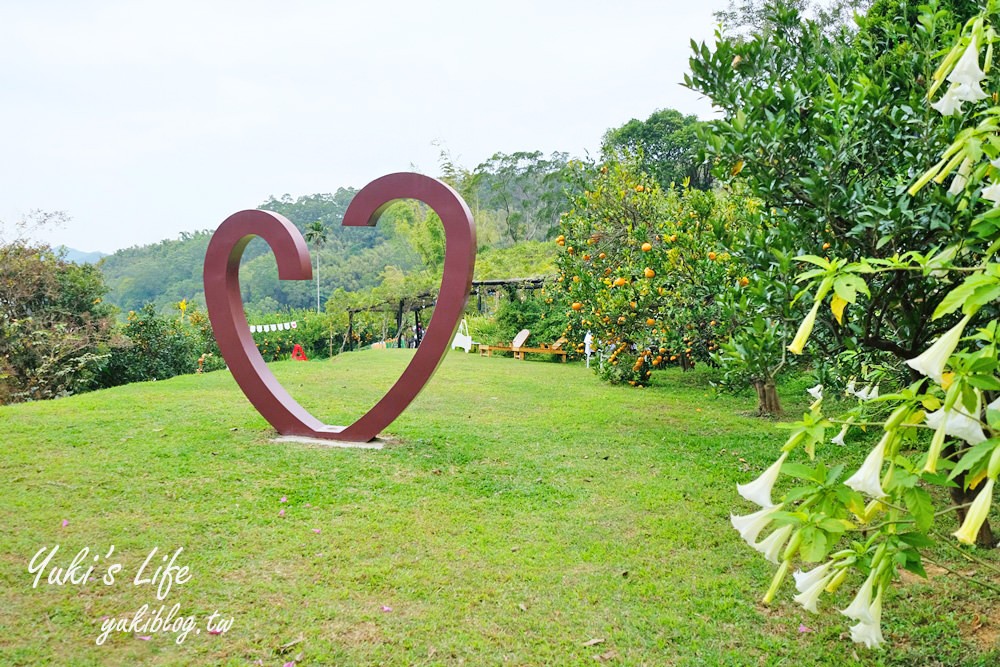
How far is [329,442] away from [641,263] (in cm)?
417

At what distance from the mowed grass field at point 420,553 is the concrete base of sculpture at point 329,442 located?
0.18m

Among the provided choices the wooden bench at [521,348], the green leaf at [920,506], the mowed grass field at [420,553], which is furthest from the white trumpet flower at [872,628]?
the wooden bench at [521,348]

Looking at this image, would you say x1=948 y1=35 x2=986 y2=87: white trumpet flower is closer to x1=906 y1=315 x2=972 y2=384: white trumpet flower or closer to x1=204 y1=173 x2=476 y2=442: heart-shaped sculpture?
x1=906 y1=315 x2=972 y2=384: white trumpet flower

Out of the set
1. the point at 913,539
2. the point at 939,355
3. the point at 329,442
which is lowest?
the point at 329,442

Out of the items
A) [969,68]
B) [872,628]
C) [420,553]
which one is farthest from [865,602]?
[420,553]

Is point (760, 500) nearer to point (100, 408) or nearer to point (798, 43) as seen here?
point (798, 43)

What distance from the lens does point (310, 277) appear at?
6434 mm

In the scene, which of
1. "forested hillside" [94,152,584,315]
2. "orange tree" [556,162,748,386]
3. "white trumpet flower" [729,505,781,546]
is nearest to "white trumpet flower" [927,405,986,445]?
"white trumpet flower" [729,505,781,546]

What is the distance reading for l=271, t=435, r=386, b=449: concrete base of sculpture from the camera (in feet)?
21.0

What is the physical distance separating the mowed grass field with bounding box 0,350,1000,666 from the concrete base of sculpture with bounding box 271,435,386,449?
0.18 m

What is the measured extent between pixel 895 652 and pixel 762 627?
0.53m

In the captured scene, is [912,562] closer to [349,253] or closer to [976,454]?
[976,454]

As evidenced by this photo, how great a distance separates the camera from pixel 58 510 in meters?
4.73

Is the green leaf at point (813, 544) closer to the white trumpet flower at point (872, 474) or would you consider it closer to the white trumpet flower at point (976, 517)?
the white trumpet flower at point (872, 474)
